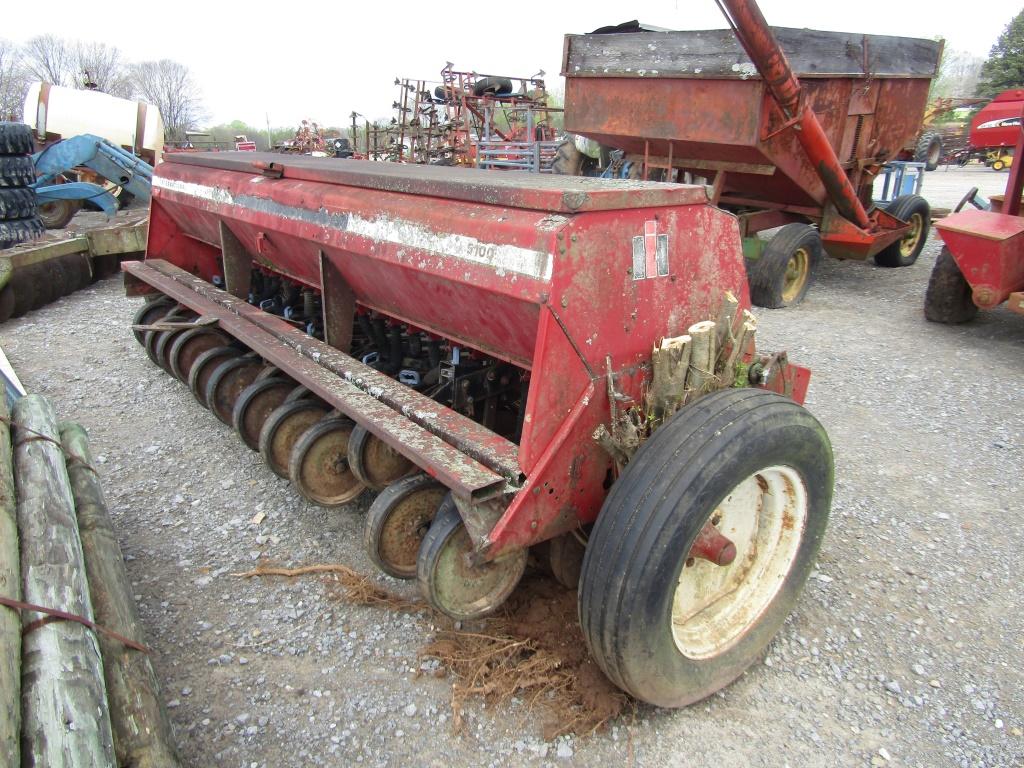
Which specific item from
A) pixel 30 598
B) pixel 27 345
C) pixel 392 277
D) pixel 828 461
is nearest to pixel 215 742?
pixel 30 598

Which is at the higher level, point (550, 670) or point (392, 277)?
point (392, 277)

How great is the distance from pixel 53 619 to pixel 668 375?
172 centimetres

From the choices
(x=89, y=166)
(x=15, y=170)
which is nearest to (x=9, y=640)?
(x=15, y=170)

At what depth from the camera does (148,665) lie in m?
1.93

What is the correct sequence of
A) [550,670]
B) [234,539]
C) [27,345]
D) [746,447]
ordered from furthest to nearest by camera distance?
[27,345] < [234,539] < [550,670] < [746,447]

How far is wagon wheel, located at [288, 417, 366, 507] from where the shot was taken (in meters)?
2.80

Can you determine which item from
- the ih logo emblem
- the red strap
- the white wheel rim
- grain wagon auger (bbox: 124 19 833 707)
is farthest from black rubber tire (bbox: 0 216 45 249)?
the white wheel rim

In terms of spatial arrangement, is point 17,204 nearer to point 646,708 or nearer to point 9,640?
point 9,640

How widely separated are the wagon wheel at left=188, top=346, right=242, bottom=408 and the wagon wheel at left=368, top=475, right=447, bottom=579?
6.26 feet

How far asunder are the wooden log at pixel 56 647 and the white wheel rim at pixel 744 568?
4.98 feet

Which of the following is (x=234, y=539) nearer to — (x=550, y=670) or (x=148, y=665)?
(x=148, y=665)

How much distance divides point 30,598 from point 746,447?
1917mm

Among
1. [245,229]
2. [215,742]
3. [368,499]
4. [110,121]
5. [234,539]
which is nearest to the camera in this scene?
[215,742]

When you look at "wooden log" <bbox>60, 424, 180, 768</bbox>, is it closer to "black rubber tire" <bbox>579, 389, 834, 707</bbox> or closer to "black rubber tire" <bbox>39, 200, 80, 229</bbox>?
"black rubber tire" <bbox>579, 389, 834, 707</bbox>
